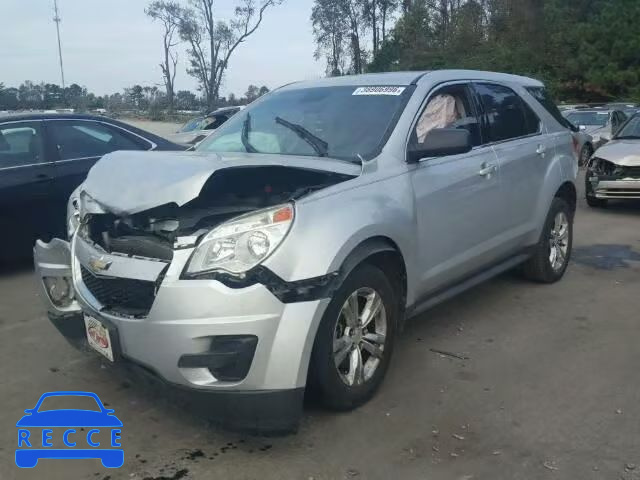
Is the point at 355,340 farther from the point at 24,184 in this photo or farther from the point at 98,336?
the point at 24,184

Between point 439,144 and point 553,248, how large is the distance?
8.22ft

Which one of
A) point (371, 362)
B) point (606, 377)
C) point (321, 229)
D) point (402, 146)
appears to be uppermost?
point (402, 146)

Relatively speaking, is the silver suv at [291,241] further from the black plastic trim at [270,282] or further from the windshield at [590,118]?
the windshield at [590,118]

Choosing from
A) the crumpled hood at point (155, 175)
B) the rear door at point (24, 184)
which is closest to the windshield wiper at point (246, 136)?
the crumpled hood at point (155, 175)

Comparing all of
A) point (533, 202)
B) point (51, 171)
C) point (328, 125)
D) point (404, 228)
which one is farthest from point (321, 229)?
point (51, 171)

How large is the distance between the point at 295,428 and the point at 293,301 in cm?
60

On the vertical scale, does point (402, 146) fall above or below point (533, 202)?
above

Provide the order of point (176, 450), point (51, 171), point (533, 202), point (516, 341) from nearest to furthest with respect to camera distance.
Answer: point (176, 450), point (516, 341), point (533, 202), point (51, 171)

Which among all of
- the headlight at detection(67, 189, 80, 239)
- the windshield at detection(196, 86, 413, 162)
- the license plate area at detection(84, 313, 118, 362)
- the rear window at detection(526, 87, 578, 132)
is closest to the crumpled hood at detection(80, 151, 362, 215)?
the headlight at detection(67, 189, 80, 239)

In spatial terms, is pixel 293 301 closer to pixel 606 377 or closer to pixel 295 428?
pixel 295 428

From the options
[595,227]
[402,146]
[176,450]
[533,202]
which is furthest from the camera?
[595,227]

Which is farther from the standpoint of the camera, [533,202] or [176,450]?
[533,202]

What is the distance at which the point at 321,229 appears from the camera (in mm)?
3035

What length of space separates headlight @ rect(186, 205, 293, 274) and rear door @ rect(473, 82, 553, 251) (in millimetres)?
2276
